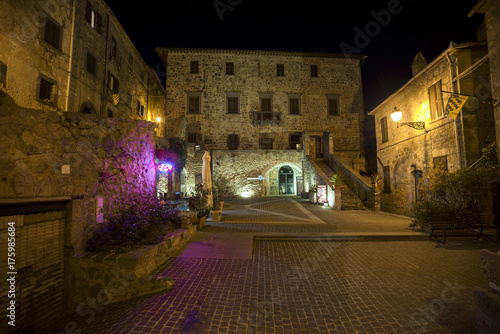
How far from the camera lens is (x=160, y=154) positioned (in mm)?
12406

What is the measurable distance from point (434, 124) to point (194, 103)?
18.2 meters

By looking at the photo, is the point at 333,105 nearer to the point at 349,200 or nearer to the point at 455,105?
the point at 349,200

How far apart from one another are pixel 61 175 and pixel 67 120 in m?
1.05

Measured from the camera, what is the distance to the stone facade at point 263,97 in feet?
67.4

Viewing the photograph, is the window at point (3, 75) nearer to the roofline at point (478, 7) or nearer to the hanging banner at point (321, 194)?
the hanging banner at point (321, 194)

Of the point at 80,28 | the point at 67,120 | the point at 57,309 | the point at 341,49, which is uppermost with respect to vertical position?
the point at 341,49

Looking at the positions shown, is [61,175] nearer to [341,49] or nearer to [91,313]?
[91,313]

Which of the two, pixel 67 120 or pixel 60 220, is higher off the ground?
pixel 67 120

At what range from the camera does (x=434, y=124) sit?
960 cm

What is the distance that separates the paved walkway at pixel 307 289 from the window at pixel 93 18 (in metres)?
15.1

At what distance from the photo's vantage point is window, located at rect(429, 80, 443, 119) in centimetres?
927

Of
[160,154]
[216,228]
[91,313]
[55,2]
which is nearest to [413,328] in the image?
[91,313]

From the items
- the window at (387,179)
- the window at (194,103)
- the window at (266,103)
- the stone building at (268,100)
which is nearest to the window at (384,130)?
the window at (387,179)

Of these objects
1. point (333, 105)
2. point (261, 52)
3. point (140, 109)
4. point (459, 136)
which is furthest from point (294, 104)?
point (140, 109)
